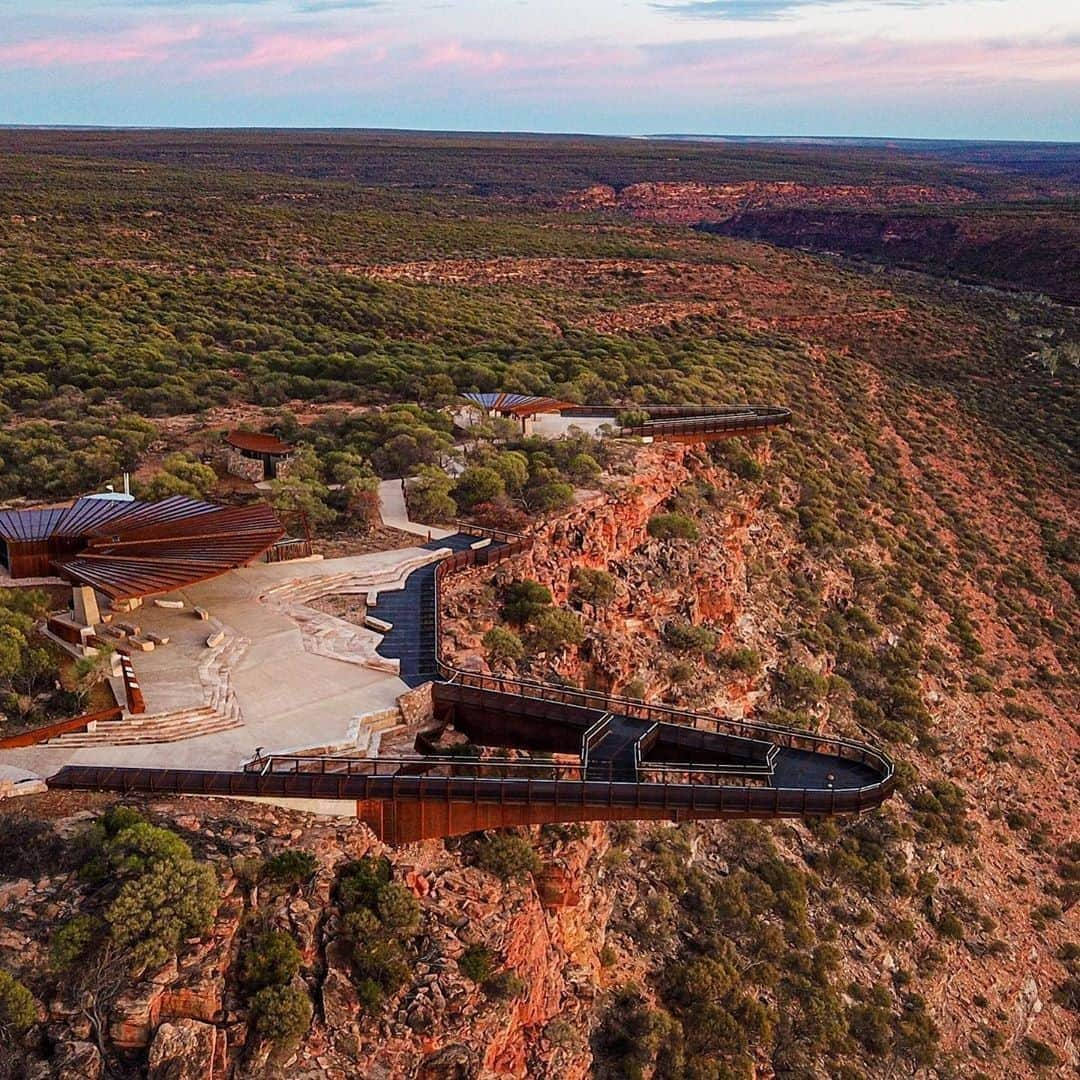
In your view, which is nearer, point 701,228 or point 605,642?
point 605,642

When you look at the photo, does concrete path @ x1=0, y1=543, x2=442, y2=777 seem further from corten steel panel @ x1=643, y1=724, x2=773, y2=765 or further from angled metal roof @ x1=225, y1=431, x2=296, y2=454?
angled metal roof @ x1=225, y1=431, x2=296, y2=454

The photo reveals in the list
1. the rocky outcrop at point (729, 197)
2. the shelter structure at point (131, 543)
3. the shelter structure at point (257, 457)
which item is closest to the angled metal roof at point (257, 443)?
the shelter structure at point (257, 457)

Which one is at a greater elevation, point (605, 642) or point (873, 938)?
point (605, 642)

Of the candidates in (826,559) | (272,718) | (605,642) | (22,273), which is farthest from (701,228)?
(272,718)

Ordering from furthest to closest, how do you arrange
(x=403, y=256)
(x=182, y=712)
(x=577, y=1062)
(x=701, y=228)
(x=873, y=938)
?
(x=701, y=228), (x=403, y=256), (x=873, y=938), (x=182, y=712), (x=577, y=1062)

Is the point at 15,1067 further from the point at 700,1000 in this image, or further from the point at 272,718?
the point at 700,1000

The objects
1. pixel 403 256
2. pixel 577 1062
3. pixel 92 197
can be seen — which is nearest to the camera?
pixel 577 1062
